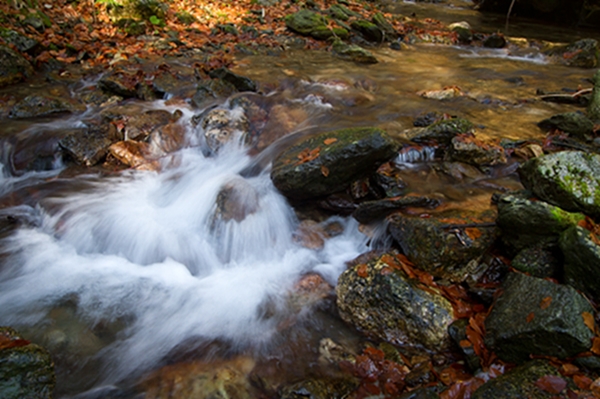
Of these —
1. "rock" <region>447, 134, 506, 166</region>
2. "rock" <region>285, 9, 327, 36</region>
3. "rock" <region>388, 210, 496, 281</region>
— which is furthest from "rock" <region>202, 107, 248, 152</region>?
"rock" <region>285, 9, 327, 36</region>

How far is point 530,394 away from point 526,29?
20668 millimetres

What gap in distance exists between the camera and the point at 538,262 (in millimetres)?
3844

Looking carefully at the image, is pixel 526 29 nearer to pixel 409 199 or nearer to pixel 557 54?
pixel 557 54

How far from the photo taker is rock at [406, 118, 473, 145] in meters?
6.17

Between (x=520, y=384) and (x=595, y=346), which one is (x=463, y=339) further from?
(x=595, y=346)

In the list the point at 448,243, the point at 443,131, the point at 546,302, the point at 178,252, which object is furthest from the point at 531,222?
the point at 178,252

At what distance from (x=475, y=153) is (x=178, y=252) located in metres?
4.67

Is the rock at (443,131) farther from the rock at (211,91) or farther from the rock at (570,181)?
the rock at (211,91)

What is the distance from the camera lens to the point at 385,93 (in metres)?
9.20

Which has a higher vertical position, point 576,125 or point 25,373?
point 576,125

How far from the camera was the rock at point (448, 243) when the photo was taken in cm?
402

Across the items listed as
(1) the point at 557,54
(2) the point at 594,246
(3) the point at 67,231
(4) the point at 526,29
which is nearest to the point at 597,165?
(2) the point at 594,246

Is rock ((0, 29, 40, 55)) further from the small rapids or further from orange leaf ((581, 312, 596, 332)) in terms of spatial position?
orange leaf ((581, 312, 596, 332))

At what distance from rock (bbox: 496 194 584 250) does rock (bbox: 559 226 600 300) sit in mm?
223
